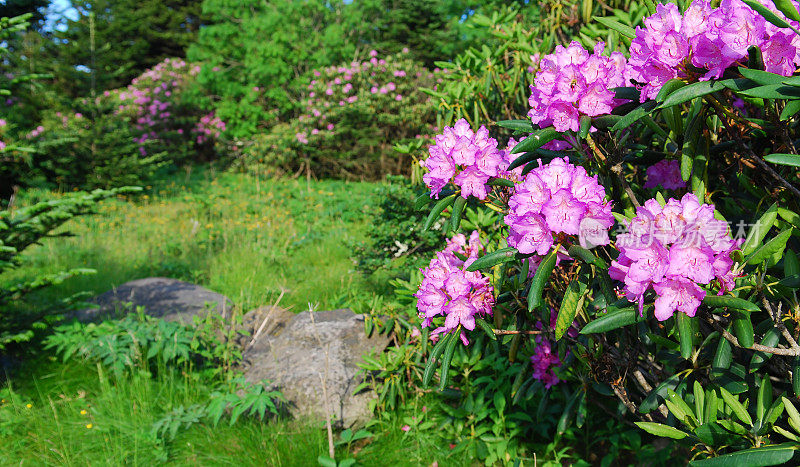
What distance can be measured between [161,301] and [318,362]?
5.50 feet

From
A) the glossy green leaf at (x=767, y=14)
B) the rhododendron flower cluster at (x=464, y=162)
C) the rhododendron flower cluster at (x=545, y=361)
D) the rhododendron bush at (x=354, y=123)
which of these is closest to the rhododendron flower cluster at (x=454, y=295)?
the rhododendron flower cluster at (x=464, y=162)

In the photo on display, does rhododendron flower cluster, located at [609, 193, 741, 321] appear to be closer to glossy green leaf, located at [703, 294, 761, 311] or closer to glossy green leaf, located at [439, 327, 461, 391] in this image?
glossy green leaf, located at [703, 294, 761, 311]

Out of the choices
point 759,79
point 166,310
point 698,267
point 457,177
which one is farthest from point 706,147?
point 166,310

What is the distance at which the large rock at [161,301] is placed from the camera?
3604 millimetres

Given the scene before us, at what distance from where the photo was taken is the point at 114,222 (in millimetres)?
6656

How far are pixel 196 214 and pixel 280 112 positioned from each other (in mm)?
4441

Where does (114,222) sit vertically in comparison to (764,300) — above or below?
below

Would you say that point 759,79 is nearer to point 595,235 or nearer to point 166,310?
point 595,235

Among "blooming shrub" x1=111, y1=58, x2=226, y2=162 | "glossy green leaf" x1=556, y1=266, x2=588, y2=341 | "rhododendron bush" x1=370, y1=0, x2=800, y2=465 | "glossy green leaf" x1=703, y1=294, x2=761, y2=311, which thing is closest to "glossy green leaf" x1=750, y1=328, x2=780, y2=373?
"rhododendron bush" x1=370, y1=0, x2=800, y2=465

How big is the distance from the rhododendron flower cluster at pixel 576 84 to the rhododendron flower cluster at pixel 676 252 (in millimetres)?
349

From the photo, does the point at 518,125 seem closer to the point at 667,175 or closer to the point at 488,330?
the point at 667,175

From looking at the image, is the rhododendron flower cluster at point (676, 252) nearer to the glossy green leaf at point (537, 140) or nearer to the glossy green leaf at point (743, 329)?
the glossy green leaf at point (743, 329)

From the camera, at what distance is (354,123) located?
9.72 m

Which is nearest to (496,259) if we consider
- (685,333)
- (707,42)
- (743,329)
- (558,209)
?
(558,209)
